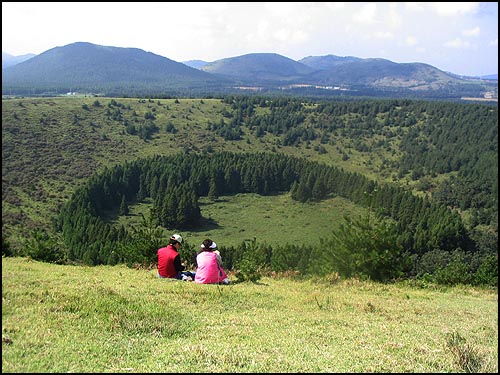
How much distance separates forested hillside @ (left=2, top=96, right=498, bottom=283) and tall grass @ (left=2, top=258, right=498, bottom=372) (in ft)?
121

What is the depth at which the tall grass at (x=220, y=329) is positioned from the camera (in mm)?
6910

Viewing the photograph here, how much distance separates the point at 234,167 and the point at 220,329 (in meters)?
131

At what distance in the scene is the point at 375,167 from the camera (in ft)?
530

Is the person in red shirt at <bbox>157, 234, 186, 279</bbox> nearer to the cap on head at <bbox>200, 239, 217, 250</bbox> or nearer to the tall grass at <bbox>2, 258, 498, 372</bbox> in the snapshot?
the tall grass at <bbox>2, 258, 498, 372</bbox>

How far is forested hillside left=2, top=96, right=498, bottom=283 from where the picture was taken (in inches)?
3548

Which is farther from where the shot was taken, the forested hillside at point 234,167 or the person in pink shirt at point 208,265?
the forested hillside at point 234,167

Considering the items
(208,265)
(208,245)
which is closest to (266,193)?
(208,265)

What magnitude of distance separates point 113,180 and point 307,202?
188 feet

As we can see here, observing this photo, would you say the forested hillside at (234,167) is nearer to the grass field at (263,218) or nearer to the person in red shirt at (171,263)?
the grass field at (263,218)

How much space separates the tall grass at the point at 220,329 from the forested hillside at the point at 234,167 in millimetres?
36822

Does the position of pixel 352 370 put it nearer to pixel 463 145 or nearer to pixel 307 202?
pixel 307 202

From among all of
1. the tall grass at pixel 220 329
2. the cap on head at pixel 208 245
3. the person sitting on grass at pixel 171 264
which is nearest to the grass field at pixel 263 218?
the person sitting on grass at pixel 171 264

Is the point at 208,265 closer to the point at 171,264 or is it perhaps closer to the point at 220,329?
the point at 171,264

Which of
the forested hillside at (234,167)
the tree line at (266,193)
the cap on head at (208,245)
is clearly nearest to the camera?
the cap on head at (208,245)
